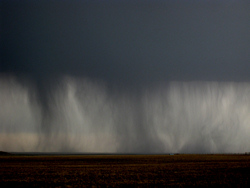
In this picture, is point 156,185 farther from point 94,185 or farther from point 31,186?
point 31,186

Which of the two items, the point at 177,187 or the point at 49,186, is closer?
the point at 177,187

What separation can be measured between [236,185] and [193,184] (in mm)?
3650

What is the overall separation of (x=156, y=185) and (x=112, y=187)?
3.96 m

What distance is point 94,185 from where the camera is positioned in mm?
26188

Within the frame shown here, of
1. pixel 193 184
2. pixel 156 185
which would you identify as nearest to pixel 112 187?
pixel 156 185

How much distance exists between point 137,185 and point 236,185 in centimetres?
863

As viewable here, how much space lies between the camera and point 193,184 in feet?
84.8

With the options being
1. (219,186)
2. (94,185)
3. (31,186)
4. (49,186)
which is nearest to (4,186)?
(31,186)

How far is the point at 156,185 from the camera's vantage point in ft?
83.5

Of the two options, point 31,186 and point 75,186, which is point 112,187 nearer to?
point 75,186

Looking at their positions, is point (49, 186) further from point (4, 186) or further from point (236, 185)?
point (236, 185)

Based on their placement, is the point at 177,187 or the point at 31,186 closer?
the point at 177,187

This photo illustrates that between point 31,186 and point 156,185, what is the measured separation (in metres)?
11.4

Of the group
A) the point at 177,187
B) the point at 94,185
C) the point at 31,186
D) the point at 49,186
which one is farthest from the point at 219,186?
the point at 31,186
